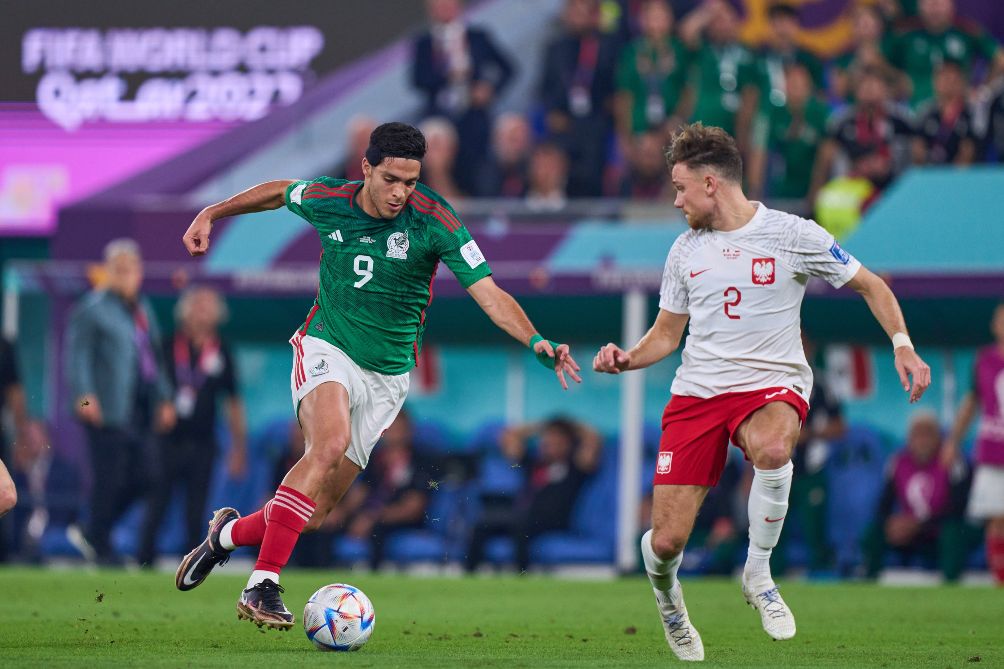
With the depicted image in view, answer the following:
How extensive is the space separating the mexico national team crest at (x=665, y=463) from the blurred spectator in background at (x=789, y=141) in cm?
→ 807

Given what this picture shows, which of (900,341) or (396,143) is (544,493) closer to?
(396,143)

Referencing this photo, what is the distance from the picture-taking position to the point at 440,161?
642 inches

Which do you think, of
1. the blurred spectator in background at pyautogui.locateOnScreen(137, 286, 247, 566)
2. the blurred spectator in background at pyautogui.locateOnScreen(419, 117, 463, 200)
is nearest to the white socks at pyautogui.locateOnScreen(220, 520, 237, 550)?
the blurred spectator in background at pyautogui.locateOnScreen(137, 286, 247, 566)

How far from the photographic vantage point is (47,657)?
6.72 m

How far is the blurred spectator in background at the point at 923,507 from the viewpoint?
45.3 ft

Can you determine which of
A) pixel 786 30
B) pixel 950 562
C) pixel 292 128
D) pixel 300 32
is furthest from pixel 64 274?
pixel 950 562

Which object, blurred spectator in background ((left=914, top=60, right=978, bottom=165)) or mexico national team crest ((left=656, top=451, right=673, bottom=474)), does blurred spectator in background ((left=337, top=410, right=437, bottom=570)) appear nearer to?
blurred spectator in background ((left=914, top=60, right=978, bottom=165))

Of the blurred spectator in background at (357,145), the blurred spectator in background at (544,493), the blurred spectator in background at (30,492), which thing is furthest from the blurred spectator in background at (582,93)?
the blurred spectator in background at (30,492)

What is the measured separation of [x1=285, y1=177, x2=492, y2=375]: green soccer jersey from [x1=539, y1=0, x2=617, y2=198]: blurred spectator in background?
8.90m

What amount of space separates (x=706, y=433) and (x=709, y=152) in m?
1.24

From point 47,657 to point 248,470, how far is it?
958 centimetres

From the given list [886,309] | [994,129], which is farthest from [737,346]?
[994,129]

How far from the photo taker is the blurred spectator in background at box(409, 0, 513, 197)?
1728 cm

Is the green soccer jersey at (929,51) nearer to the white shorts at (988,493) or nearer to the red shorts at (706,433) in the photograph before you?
the white shorts at (988,493)
